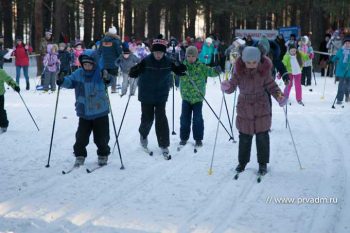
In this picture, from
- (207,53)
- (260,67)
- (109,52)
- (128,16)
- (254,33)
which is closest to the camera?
(260,67)

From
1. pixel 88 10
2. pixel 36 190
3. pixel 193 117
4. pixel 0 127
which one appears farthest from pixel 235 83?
pixel 88 10

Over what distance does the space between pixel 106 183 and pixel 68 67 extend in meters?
11.9

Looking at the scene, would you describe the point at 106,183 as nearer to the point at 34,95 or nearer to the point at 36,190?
the point at 36,190

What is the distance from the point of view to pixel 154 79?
7949mm

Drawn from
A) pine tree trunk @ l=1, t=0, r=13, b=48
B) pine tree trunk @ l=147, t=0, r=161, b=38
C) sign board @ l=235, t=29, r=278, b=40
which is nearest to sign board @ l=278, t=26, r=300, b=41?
sign board @ l=235, t=29, r=278, b=40

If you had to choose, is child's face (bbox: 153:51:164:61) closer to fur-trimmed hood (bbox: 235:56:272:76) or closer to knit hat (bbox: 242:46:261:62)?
fur-trimmed hood (bbox: 235:56:272:76)

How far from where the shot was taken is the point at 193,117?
8781 mm

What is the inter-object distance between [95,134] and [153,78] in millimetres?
1217

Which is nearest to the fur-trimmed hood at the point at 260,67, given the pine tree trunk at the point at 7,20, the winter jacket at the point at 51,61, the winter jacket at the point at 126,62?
the winter jacket at the point at 126,62

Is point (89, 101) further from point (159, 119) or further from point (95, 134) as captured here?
point (159, 119)

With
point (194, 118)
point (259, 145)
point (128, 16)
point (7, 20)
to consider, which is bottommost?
point (259, 145)

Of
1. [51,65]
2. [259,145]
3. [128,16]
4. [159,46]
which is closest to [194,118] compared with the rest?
[159,46]

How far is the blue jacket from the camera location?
790 centimetres

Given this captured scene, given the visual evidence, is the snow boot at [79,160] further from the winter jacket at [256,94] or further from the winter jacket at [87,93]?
the winter jacket at [256,94]
